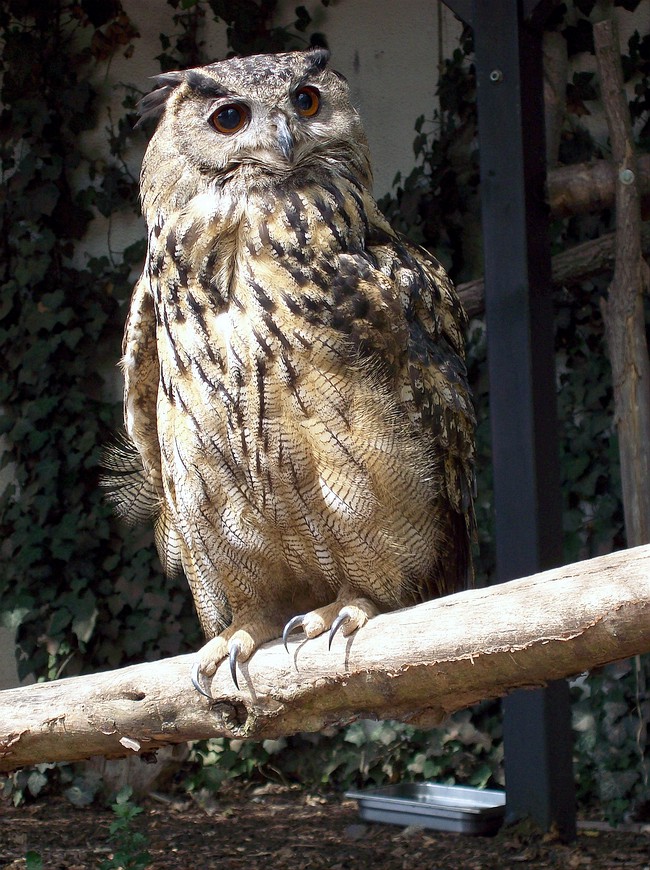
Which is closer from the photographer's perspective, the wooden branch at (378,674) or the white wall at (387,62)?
the wooden branch at (378,674)

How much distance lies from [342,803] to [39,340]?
2.61 metres

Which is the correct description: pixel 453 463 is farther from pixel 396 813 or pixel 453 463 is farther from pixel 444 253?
pixel 444 253

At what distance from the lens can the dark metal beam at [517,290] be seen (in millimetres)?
2979

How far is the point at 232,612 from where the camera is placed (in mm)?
2445

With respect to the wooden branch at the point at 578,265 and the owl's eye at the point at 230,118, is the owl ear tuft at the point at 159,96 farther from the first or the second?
the wooden branch at the point at 578,265

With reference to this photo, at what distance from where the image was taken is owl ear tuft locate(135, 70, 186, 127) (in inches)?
92.6

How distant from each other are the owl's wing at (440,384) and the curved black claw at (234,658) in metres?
0.57

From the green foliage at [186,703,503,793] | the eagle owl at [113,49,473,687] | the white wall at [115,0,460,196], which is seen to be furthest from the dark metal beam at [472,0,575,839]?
the white wall at [115,0,460,196]

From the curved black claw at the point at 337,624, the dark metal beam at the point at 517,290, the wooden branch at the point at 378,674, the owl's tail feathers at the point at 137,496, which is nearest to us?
the wooden branch at the point at 378,674

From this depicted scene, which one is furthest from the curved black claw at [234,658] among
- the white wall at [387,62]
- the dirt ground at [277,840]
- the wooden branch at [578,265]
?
the white wall at [387,62]

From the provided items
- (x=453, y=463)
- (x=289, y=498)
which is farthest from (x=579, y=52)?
(x=289, y=498)

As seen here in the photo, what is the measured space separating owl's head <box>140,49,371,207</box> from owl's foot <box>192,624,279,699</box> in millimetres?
995

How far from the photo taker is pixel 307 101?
2.28m

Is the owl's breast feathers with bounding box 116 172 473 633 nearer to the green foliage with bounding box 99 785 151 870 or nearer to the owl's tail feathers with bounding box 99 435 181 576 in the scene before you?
the owl's tail feathers with bounding box 99 435 181 576
